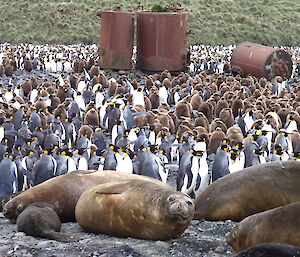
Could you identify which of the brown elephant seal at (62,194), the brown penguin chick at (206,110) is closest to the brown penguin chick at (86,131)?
the brown penguin chick at (206,110)

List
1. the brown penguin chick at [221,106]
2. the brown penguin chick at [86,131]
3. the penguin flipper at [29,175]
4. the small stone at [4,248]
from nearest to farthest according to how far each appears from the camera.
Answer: the small stone at [4,248] < the penguin flipper at [29,175] < the brown penguin chick at [86,131] < the brown penguin chick at [221,106]

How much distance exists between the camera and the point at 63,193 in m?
5.34

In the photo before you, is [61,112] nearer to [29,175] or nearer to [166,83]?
[29,175]

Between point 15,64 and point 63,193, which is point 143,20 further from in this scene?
point 63,193

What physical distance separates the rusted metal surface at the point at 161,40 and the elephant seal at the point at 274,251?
1560cm

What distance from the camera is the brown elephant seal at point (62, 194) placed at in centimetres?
527

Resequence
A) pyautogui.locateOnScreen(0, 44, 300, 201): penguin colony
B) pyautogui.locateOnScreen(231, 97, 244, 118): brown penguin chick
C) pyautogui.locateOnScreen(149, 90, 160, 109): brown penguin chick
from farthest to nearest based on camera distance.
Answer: pyautogui.locateOnScreen(149, 90, 160, 109): brown penguin chick → pyautogui.locateOnScreen(231, 97, 244, 118): brown penguin chick → pyautogui.locateOnScreen(0, 44, 300, 201): penguin colony

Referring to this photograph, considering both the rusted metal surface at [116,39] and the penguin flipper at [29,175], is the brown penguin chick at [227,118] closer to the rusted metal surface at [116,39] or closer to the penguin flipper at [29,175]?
the penguin flipper at [29,175]

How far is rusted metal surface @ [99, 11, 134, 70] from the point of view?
18.3m

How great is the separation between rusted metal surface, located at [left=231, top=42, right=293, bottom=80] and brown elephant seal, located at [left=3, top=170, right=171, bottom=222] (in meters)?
14.4

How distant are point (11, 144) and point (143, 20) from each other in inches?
383

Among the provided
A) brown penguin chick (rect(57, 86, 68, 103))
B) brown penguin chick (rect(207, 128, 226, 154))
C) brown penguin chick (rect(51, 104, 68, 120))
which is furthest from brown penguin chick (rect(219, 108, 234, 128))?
brown penguin chick (rect(57, 86, 68, 103))

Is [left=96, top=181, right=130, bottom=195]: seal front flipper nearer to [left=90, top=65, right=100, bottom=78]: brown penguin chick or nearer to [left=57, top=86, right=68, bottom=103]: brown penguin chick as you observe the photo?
[left=57, top=86, right=68, bottom=103]: brown penguin chick

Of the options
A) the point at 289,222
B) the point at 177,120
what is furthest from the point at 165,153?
the point at 289,222
